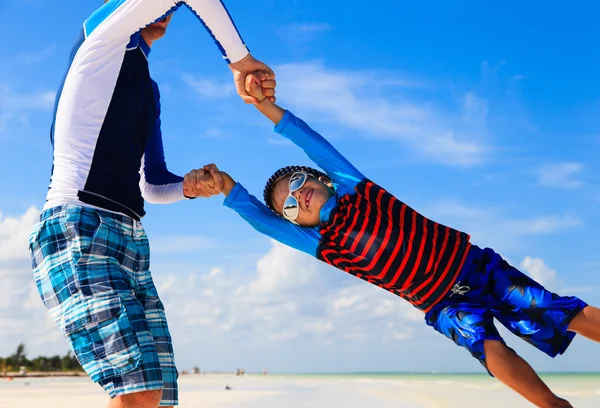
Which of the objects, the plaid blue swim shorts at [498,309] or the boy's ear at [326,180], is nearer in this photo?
the plaid blue swim shorts at [498,309]

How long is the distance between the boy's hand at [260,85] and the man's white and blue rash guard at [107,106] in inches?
12.9

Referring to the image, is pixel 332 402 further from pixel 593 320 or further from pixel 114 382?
pixel 114 382

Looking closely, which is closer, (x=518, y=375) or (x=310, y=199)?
(x=518, y=375)

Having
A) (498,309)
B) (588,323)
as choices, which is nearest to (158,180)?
(498,309)

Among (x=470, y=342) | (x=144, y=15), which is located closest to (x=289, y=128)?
(x=144, y=15)

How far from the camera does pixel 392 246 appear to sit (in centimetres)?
351

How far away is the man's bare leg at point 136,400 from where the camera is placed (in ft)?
7.36

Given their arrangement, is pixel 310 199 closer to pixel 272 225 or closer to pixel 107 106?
pixel 272 225

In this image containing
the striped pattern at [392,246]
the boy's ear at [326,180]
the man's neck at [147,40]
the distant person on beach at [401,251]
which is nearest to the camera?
the man's neck at [147,40]

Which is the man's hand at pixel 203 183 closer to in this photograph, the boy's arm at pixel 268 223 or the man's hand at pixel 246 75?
the boy's arm at pixel 268 223

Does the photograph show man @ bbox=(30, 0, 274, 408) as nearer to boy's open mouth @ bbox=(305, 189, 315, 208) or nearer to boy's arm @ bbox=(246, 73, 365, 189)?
boy's arm @ bbox=(246, 73, 365, 189)

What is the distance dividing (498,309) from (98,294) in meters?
2.32

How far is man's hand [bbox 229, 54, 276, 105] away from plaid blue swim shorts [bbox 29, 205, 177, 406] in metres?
0.89

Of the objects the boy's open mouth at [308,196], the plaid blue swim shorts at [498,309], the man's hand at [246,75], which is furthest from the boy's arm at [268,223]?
→ the plaid blue swim shorts at [498,309]
